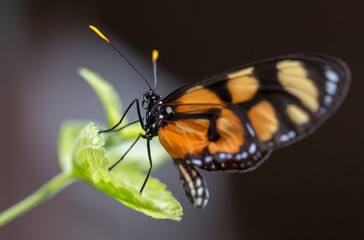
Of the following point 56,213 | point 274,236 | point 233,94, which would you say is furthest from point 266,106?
point 274,236

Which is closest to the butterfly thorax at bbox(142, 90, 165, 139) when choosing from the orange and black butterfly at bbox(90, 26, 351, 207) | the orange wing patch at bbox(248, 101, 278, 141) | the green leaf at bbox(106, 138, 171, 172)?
the orange and black butterfly at bbox(90, 26, 351, 207)

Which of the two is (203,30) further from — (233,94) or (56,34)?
(233,94)

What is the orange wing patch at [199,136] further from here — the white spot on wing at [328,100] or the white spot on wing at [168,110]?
the white spot on wing at [328,100]

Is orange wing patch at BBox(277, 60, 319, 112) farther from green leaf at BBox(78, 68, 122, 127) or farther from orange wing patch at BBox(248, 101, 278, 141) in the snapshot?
green leaf at BBox(78, 68, 122, 127)

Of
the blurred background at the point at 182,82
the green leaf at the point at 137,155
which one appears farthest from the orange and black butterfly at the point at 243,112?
the blurred background at the point at 182,82

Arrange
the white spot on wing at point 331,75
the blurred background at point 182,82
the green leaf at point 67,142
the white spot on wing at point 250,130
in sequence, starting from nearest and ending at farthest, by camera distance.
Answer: the white spot on wing at point 331,75, the white spot on wing at point 250,130, the green leaf at point 67,142, the blurred background at point 182,82

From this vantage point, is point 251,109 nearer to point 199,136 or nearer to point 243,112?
point 243,112

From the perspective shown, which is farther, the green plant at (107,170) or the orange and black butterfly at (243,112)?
the orange and black butterfly at (243,112)
